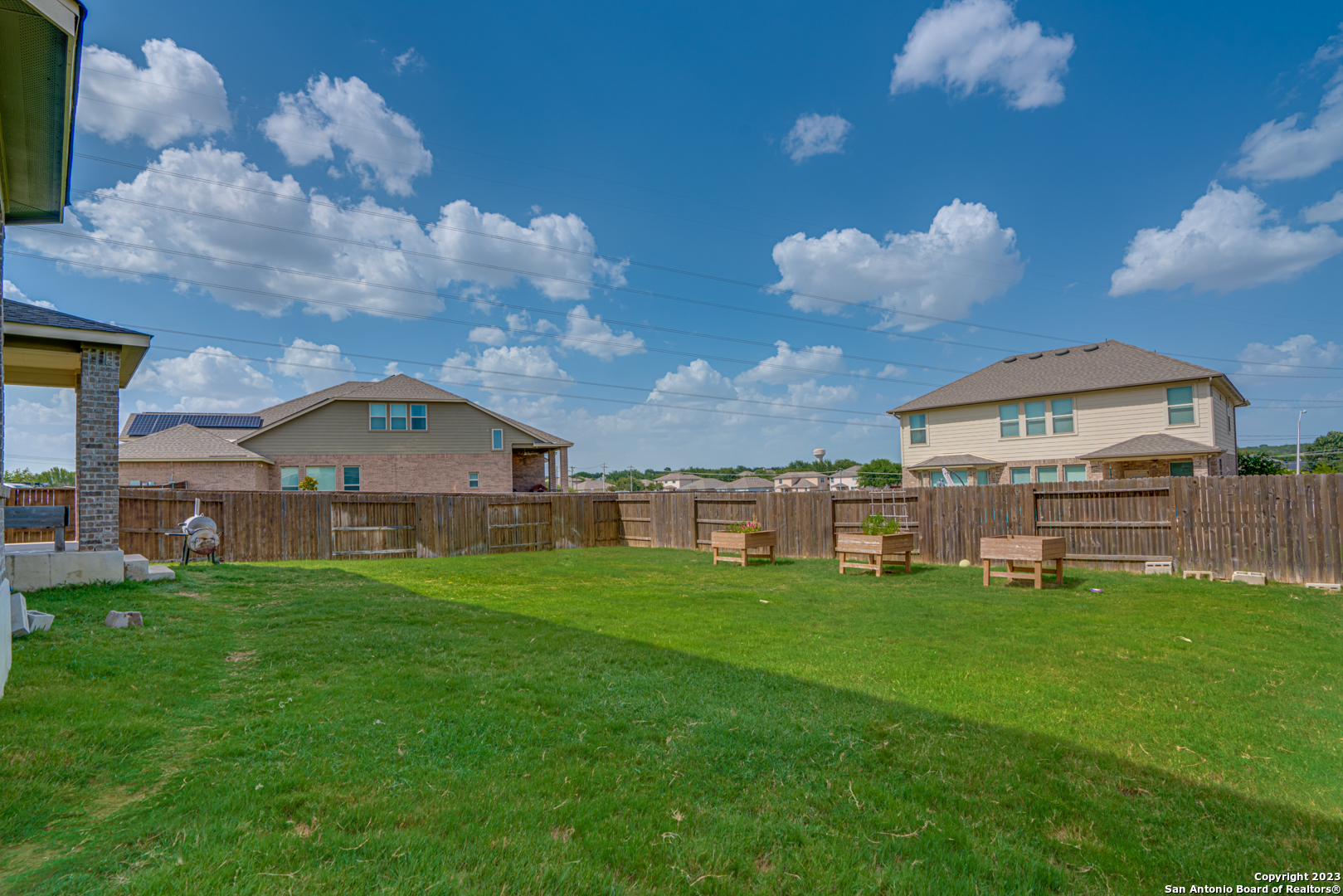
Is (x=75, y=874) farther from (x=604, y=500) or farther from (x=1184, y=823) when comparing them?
(x=604, y=500)

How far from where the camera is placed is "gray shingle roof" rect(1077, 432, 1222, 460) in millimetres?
18391

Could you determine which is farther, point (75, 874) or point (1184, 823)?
point (1184, 823)

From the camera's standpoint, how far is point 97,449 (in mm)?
8836

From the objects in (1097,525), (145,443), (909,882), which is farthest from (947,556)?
(145,443)

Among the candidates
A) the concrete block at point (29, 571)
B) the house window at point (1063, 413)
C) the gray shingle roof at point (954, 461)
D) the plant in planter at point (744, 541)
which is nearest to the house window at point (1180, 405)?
the house window at point (1063, 413)

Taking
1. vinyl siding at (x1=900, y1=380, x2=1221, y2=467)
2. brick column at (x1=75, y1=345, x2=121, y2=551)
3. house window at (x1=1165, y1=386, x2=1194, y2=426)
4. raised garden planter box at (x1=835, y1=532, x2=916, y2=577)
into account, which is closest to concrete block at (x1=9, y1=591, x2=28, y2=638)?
brick column at (x1=75, y1=345, x2=121, y2=551)

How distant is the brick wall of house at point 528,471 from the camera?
1256 inches

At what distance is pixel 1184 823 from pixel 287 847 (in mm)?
4020

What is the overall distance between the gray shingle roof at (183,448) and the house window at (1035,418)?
30056 mm

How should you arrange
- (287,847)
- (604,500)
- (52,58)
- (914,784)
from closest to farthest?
(287,847) < (914,784) < (52,58) < (604,500)

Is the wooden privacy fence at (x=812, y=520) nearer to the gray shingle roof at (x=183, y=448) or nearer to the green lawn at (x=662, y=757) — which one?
the green lawn at (x=662, y=757)

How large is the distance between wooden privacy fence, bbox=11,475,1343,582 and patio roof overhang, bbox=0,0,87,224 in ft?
31.2

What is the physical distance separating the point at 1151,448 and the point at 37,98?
25130 millimetres

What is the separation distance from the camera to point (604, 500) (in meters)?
20.9
